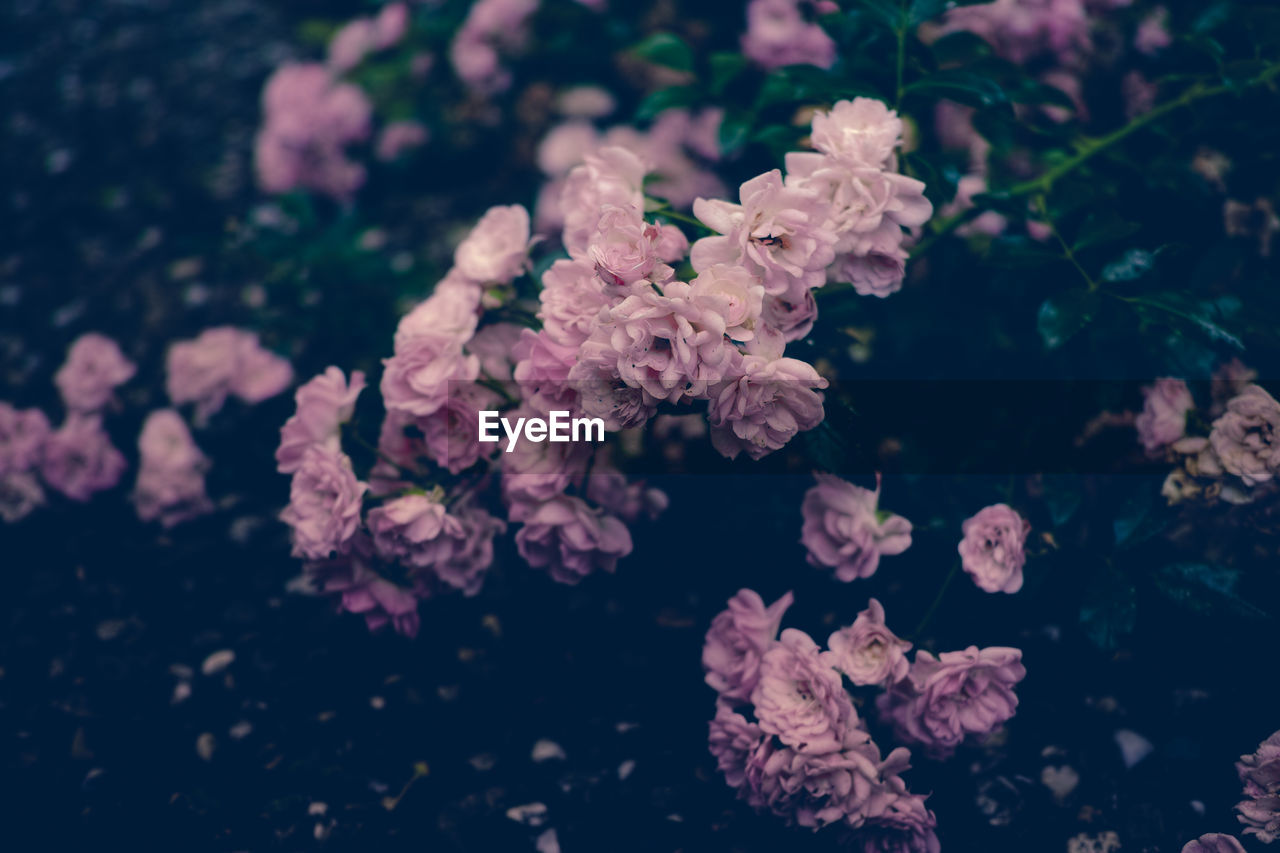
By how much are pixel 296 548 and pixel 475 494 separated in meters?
0.29

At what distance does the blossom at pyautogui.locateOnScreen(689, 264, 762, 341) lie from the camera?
0.95m

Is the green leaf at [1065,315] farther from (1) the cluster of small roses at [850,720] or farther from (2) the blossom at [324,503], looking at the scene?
(2) the blossom at [324,503]

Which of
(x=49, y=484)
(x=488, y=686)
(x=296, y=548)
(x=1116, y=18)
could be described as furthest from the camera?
(x=1116, y=18)

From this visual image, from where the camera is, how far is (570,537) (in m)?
1.20

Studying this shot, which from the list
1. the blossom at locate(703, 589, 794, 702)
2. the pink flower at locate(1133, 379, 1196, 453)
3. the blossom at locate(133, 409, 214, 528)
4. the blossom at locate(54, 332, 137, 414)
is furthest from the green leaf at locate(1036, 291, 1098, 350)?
the blossom at locate(54, 332, 137, 414)

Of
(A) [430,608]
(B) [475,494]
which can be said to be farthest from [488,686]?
(B) [475,494]

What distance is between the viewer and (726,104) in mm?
1602

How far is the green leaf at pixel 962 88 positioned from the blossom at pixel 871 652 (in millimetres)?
802

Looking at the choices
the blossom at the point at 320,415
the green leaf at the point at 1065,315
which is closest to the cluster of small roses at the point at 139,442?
the blossom at the point at 320,415

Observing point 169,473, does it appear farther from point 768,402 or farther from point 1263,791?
point 1263,791

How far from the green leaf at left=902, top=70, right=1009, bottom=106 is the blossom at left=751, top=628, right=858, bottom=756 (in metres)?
0.88

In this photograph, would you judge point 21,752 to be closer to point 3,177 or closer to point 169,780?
point 169,780

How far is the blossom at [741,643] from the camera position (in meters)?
1.21

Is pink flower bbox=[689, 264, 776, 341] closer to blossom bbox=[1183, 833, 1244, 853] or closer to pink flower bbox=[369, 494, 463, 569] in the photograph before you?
pink flower bbox=[369, 494, 463, 569]
